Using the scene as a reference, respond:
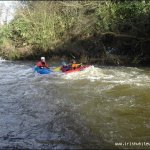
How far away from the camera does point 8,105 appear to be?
10375mm

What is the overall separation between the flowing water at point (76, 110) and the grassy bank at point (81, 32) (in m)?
2.96

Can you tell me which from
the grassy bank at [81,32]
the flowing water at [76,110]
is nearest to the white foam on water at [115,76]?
the flowing water at [76,110]

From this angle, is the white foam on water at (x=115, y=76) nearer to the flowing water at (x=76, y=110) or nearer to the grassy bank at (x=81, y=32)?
the flowing water at (x=76, y=110)

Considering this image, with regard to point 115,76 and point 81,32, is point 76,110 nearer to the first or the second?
point 115,76

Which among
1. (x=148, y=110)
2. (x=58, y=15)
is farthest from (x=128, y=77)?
(x=58, y=15)

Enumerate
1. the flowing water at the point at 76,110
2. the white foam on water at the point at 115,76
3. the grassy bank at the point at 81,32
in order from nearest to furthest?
the flowing water at the point at 76,110 → the white foam on water at the point at 115,76 → the grassy bank at the point at 81,32

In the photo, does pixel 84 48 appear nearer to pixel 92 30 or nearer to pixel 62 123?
pixel 92 30

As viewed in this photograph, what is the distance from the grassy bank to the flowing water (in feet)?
9.70

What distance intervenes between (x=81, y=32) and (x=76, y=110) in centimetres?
1170

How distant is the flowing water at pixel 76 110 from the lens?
7.35 metres

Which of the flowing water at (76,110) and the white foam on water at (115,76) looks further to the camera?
the white foam on water at (115,76)

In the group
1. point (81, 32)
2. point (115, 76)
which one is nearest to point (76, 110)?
point (115, 76)

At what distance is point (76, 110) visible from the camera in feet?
31.0

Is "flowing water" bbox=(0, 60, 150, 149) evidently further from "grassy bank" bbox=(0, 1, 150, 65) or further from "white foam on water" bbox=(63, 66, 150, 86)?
"grassy bank" bbox=(0, 1, 150, 65)
